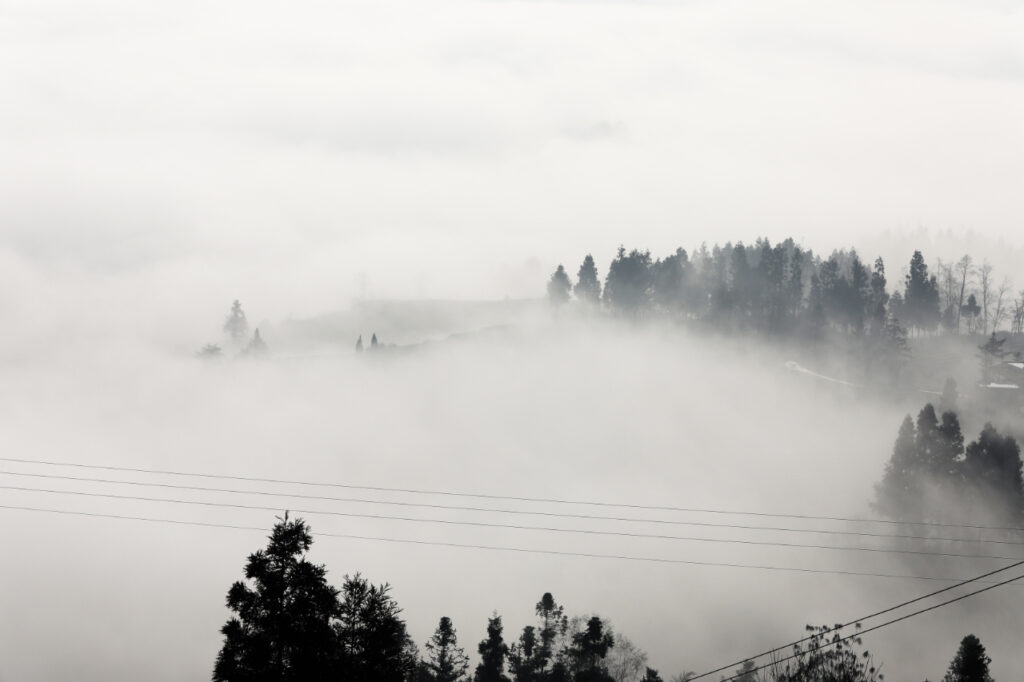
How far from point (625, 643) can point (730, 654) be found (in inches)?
697

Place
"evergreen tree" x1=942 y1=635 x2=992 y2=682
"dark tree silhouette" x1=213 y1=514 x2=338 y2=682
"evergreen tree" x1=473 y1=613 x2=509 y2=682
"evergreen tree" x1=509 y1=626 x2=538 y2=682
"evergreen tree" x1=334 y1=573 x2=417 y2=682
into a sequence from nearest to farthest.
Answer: "dark tree silhouette" x1=213 y1=514 x2=338 y2=682
"evergreen tree" x1=334 y1=573 x2=417 y2=682
"evergreen tree" x1=942 y1=635 x2=992 y2=682
"evergreen tree" x1=473 y1=613 x2=509 y2=682
"evergreen tree" x1=509 y1=626 x2=538 y2=682

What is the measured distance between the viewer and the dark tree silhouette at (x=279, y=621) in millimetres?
41938

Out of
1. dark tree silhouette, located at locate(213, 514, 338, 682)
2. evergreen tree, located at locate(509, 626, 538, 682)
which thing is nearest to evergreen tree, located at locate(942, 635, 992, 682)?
evergreen tree, located at locate(509, 626, 538, 682)

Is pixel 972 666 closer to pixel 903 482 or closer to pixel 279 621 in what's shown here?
pixel 903 482

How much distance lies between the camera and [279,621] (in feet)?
139

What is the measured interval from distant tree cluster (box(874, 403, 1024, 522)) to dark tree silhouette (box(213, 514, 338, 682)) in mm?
118133

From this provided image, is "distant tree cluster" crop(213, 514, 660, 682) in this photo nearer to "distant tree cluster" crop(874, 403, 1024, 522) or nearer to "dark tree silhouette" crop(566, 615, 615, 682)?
"dark tree silhouette" crop(566, 615, 615, 682)

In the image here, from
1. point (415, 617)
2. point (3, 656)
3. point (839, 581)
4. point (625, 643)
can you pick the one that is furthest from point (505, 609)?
point (3, 656)

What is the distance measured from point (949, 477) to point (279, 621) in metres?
121

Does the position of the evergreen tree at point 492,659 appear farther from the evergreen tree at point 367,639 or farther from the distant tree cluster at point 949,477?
the distant tree cluster at point 949,477

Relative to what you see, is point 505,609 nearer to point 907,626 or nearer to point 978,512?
point 907,626

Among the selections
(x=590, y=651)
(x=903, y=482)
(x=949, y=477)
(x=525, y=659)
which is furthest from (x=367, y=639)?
(x=903, y=482)

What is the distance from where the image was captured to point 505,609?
584 feet

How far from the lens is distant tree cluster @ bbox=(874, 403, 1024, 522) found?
14275 cm
